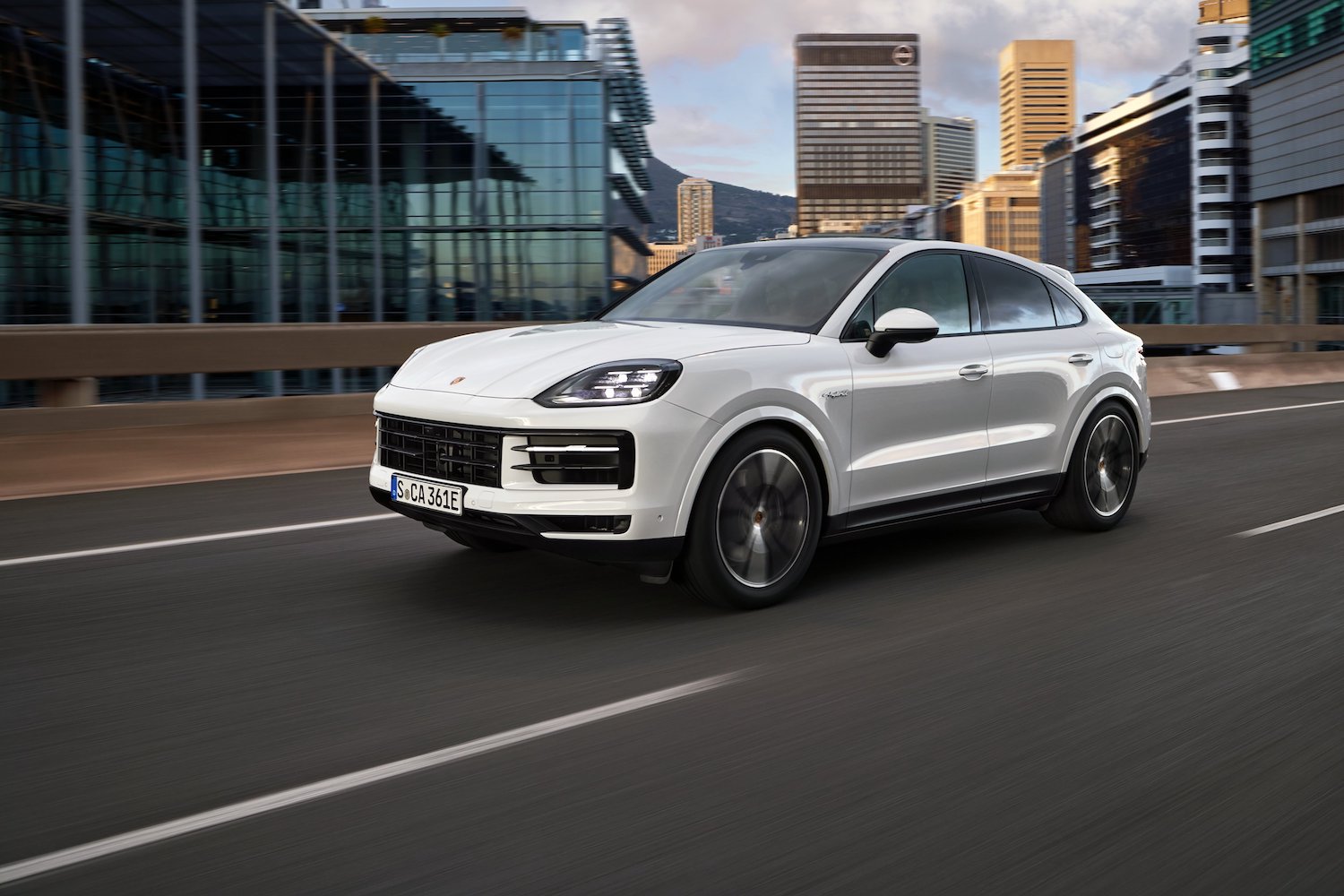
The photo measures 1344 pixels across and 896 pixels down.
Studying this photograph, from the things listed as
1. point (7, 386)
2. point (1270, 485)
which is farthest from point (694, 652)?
point (7, 386)

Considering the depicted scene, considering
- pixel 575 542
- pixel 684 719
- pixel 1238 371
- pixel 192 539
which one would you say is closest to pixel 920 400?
pixel 575 542

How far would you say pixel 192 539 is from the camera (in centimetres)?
680

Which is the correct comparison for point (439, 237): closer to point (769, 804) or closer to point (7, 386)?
point (7, 386)

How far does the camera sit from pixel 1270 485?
8.89 meters

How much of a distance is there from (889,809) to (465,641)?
80.8 inches

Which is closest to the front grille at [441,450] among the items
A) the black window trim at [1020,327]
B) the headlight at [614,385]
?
the headlight at [614,385]

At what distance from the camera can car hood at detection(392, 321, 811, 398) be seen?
5.02m

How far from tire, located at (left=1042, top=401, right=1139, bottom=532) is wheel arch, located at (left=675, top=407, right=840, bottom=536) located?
1958mm

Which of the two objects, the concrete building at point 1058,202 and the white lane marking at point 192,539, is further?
the concrete building at point 1058,202

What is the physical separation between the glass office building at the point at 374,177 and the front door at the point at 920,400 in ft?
105

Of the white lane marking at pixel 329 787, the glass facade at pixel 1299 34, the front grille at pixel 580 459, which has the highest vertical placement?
the glass facade at pixel 1299 34

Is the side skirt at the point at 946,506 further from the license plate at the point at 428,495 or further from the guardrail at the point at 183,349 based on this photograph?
the guardrail at the point at 183,349

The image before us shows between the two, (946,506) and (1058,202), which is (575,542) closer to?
(946,506)

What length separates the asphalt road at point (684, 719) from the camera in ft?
9.70
